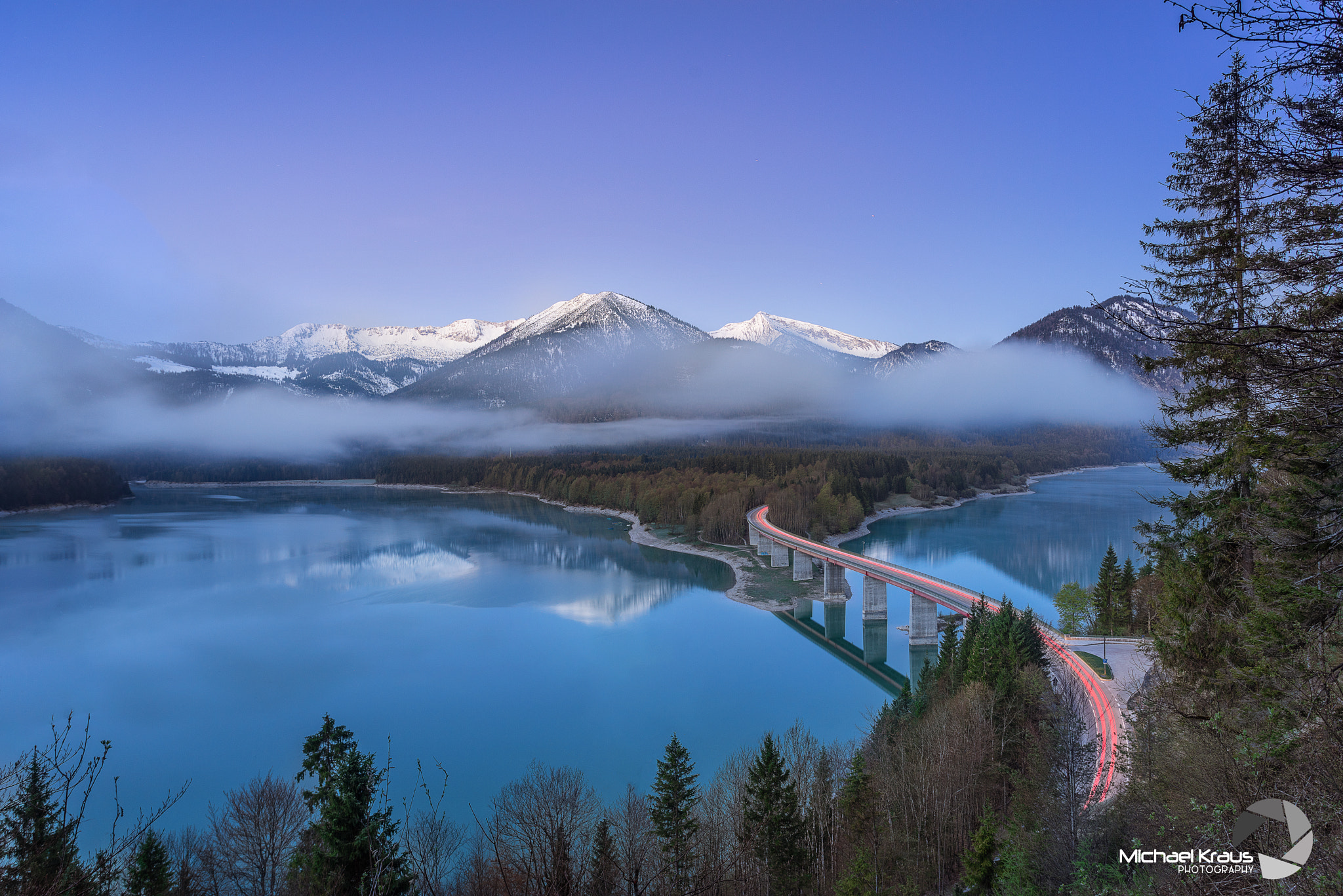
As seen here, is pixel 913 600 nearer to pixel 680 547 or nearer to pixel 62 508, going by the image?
pixel 680 547

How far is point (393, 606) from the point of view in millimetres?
37094

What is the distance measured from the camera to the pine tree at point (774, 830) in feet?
35.8

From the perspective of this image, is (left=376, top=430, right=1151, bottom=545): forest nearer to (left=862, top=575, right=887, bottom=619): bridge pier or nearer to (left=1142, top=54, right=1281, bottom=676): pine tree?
(left=862, top=575, right=887, bottom=619): bridge pier

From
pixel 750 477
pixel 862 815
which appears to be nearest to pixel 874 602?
pixel 862 815

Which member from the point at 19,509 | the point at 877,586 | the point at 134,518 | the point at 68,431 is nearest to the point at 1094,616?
the point at 877,586

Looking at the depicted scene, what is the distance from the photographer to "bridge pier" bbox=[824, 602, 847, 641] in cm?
3188

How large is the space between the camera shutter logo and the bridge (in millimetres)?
5682

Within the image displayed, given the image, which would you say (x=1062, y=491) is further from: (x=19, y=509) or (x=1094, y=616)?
(x=19, y=509)

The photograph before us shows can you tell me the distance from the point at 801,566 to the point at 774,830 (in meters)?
31.9

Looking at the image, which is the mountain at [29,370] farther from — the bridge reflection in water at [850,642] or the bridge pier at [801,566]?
the bridge reflection in water at [850,642]

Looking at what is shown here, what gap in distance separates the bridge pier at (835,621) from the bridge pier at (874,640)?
3.82 ft

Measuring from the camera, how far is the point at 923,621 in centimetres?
2953

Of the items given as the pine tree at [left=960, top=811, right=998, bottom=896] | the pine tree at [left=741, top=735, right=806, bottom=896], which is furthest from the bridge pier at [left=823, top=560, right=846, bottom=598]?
the pine tree at [left=960, top=811, right=998, bottom=896]

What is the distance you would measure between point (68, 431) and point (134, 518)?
4882 inches
